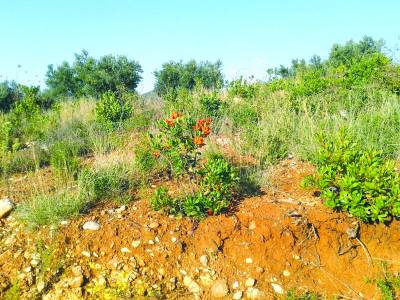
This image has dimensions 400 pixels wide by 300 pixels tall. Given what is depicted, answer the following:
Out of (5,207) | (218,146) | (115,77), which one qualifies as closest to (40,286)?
(5,207)

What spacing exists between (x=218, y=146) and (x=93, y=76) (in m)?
9.58

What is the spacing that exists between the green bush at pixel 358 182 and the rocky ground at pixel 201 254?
23 cm

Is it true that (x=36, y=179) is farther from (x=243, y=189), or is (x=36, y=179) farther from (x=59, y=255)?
(x=243, y=189)

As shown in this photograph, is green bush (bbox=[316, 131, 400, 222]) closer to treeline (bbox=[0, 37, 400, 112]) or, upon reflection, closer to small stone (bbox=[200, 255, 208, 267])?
small stone (bbox=[200, 255, 208, 267])

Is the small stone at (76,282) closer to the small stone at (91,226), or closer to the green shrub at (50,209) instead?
the small stone at (91,226)

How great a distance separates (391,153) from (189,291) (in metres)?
3.54

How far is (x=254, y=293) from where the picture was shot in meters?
3.45

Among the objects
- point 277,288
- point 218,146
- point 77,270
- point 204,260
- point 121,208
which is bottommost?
point 277,288

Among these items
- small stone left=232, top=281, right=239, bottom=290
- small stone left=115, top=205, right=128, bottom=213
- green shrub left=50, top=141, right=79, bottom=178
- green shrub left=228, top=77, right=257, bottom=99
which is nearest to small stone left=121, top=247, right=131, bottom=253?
small stone left=115, top=205, right=128, bottom=213

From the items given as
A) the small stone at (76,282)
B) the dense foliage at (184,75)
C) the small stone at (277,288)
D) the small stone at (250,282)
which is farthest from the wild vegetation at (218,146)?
the dense foliage at (184,75)

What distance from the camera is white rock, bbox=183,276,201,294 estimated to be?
136 inches

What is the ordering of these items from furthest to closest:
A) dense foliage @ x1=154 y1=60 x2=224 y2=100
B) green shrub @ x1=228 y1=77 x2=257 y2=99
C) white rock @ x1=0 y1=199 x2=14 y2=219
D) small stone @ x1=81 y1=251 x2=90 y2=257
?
1. dense foliage @ x1=154 y1=60 x2=224 y2=100
2. green shrub @ x1=228 y1=77 x2=257 y2=99
3. white rock @ x1=0 y1=199 x2=14 y2=219
4. small stone @ x1=81 y1=251 x2=90 y2=257

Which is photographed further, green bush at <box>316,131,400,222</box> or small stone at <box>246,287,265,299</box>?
green bush at <box>316,131,400,222</box>

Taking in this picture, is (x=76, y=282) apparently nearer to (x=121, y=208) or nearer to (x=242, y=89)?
(x=121, y=208)
